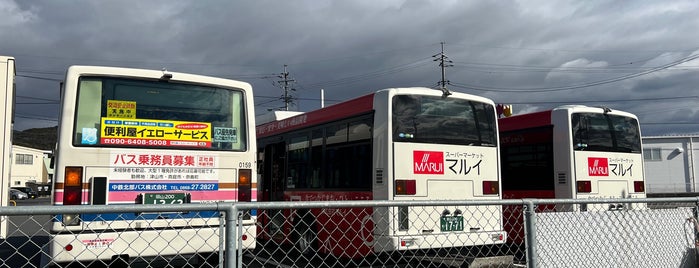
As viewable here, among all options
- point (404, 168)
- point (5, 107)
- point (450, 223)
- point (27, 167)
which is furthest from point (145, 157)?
point (27, 167)

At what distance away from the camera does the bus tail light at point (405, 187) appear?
7758 mm

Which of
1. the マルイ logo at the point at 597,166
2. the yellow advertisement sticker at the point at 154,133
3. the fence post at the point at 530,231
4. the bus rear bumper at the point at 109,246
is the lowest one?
the bus rear bumper at the point at 109,246

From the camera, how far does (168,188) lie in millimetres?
6246

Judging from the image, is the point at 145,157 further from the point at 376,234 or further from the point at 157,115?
the point at 376,234

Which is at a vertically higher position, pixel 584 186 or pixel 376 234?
pixel 584 186

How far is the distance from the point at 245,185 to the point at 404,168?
2.39 metres

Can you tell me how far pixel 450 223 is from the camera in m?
7.82

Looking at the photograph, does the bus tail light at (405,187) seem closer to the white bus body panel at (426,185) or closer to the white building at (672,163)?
the white bus body panel at (426,185)

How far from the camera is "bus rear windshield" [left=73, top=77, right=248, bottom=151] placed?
6.18 m

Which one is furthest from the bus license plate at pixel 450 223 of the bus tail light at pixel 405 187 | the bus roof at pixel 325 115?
the bus roof at pixel 325 115

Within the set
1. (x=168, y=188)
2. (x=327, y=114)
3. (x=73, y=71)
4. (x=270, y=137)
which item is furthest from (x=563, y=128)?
(x=73, y=71)

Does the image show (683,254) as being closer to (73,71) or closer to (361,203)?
(361,203)

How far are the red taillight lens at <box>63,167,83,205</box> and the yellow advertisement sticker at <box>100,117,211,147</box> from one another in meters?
0.43

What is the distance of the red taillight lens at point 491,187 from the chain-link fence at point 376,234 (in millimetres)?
301
